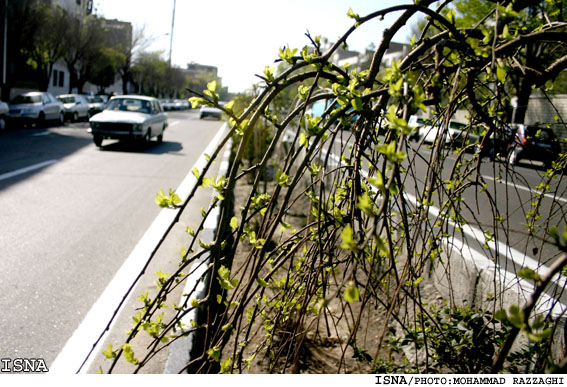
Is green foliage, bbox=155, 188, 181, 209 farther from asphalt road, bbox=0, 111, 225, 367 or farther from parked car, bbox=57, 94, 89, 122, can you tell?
parked car, bbox=57, 94, 89, 122

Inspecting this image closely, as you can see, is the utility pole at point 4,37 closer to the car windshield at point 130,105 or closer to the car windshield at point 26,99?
the car windshield at point 26,99

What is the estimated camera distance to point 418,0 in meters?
1.87

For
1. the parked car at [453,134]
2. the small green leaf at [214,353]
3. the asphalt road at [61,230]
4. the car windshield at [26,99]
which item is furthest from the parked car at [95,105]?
the small green leaf at [214,353]

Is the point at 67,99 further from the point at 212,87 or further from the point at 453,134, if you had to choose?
the point at 212,87

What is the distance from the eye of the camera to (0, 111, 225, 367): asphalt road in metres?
4.24

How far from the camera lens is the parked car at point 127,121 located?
1706cm

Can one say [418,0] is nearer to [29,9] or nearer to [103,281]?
[103,281]

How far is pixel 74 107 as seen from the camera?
30109mm

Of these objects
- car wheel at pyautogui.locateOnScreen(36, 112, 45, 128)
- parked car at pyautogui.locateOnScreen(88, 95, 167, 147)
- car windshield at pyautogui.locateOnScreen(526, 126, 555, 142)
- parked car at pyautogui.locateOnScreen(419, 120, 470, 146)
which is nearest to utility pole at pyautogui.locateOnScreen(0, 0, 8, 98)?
car wheel at pyautogui.locateOnScreen(36, 112, 45, 128)

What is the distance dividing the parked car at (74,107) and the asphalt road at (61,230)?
1544 cm

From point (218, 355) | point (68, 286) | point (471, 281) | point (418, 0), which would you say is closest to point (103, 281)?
point (68, 286)

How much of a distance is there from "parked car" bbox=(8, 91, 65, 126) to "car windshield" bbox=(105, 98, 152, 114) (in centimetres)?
666
